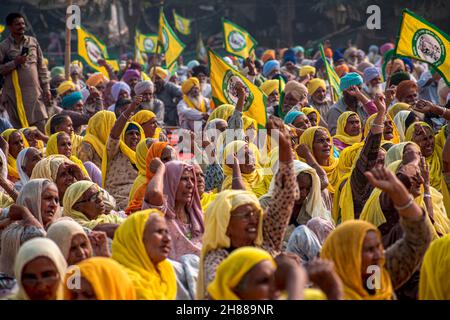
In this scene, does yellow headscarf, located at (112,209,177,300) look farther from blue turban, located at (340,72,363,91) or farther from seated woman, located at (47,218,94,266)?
blue turban, located at (340,72,363,91)

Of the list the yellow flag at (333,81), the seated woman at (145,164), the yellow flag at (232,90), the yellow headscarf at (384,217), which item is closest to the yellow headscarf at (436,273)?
the yellow headscarf at (384,217)

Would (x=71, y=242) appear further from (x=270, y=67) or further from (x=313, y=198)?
(x=270, y=67)

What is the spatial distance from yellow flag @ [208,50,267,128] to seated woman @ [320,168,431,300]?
213 inches

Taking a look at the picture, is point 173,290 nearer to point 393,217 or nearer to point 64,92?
point 393,217

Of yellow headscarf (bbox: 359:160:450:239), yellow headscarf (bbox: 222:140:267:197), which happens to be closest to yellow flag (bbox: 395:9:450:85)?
yellow headscarf (bbox: 222:140:267:197)

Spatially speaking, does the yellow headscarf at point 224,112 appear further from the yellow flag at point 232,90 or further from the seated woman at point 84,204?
the seated woman at point 84,204

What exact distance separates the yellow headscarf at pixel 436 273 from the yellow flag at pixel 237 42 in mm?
12057

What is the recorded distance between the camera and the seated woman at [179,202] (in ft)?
21.0

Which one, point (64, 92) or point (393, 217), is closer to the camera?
point (393, 217)

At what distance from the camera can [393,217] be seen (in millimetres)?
6039

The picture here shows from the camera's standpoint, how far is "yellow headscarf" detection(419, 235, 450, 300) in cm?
485
